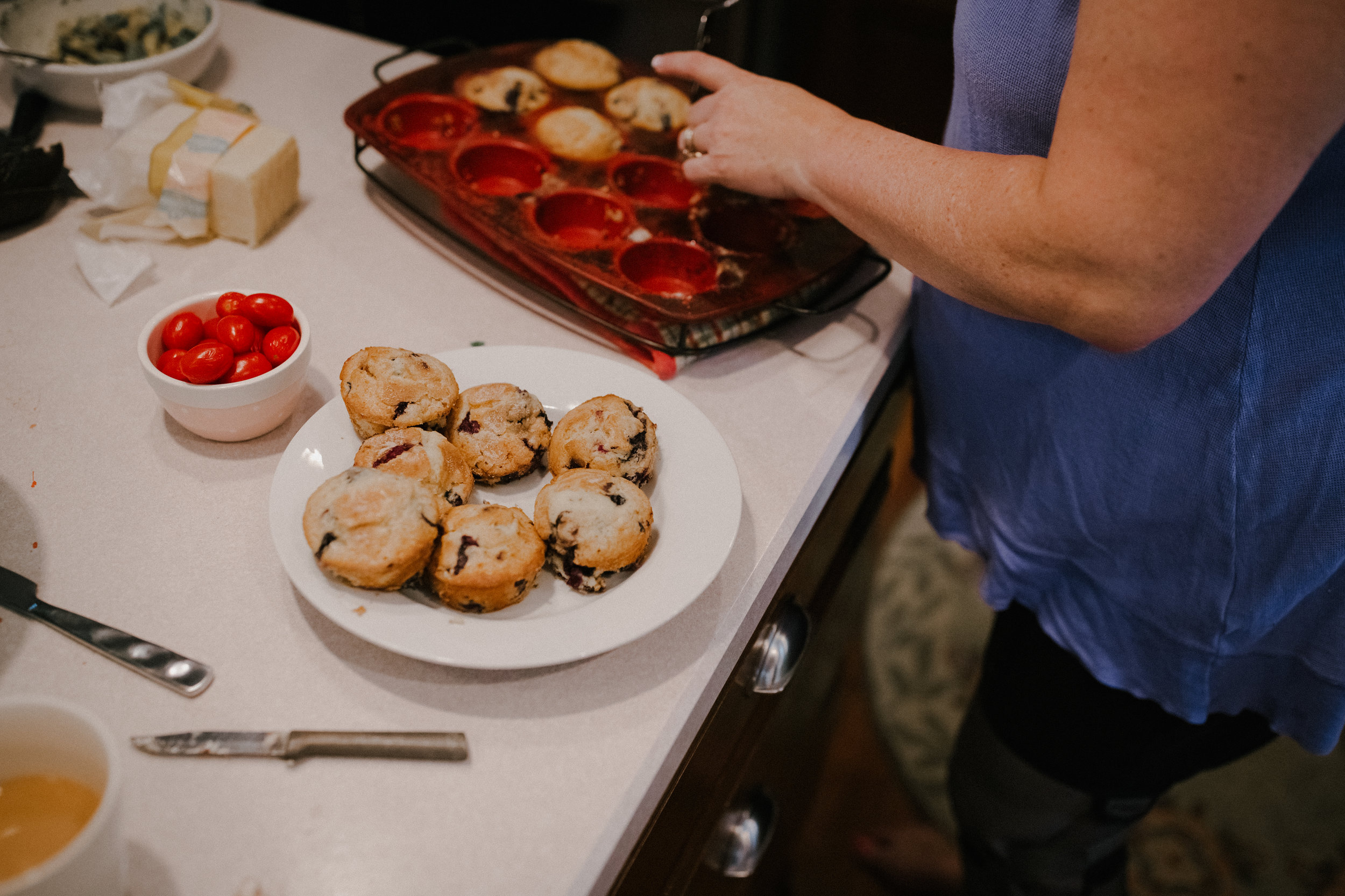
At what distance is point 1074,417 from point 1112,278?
31 cm

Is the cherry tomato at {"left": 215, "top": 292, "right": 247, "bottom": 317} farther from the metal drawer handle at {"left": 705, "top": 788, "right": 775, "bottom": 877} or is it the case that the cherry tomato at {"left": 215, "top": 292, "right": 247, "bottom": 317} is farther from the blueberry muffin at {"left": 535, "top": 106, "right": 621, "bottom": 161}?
the metal drawer handle at {"left": 705, "top": 788, "right": 775, "bottom": 877}

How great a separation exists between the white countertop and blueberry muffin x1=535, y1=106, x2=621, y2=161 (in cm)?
27

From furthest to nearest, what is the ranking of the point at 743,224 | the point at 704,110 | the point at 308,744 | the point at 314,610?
the point at 743,224
the point at 704,110
the point at 314,610
the point at 308,744

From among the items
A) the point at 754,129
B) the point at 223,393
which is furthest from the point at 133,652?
the point at 754,129

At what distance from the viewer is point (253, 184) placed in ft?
3.72

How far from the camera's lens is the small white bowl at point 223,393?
865 mm

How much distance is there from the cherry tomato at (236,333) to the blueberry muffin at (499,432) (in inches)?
9.9

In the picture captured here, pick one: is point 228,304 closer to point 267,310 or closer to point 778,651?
point 267,310

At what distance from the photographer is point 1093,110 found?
2.10 feet

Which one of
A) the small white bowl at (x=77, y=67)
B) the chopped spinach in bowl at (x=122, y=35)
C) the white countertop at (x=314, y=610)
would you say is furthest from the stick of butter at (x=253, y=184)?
the chopped spinach in bowl at (x=122, y=35)

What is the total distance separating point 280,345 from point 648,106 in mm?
777

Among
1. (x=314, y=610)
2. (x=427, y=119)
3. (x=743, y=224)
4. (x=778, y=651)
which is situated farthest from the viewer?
(x=427, y=119)

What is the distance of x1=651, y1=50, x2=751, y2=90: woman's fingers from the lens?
1.12 metres

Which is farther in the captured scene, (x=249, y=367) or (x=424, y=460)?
(x=249, y=367)
